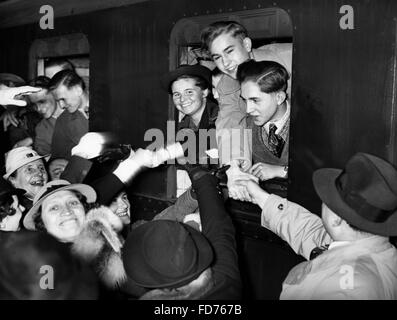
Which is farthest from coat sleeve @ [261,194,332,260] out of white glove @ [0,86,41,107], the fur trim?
white glove @ [0,86,41,107]

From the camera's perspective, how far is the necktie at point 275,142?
337 cm

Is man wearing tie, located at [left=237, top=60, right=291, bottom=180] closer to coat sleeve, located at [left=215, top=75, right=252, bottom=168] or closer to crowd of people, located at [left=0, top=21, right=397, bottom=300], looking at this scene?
crowd of people, located at [left=0, top=21, right=397, bottom=300]

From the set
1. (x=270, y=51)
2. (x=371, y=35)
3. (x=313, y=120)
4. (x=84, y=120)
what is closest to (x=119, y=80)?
(x=84, y=120)

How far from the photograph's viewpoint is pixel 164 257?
6.59 feet

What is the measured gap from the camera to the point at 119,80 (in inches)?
168

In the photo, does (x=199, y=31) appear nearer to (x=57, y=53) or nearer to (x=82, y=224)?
(x=82, y=224)

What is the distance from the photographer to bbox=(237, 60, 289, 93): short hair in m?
3.31

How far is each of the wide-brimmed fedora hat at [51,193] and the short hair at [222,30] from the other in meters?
1.40

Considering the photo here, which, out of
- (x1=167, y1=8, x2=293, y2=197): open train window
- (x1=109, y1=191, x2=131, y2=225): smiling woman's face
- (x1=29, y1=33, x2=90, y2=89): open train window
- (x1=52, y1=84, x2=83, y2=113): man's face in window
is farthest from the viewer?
(x1=52, y1=84, x2=83, y2=113): man's face in window

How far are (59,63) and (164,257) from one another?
14.4 ft

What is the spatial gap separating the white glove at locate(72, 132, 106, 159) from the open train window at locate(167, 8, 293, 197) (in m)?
0.84

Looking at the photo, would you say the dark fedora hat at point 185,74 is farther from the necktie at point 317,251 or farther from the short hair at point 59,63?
the short hair at point 59,63

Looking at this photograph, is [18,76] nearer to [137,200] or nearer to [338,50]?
[137,200]

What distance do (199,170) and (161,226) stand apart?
A: 98 cm
